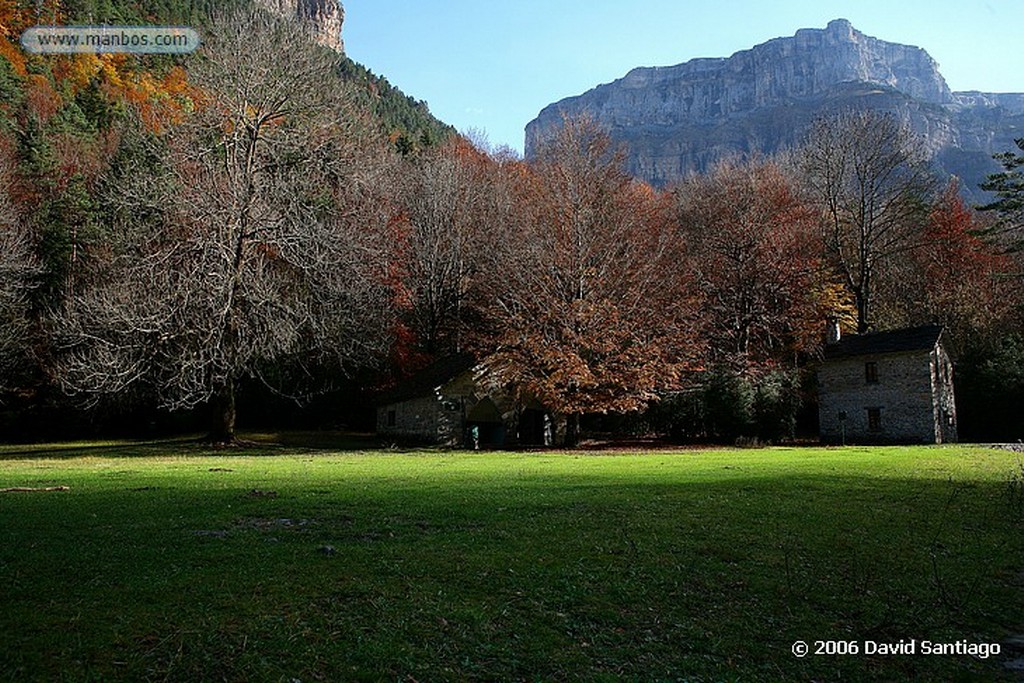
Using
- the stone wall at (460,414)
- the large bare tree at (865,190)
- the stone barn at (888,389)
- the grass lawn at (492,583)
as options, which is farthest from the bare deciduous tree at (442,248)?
the grass lawn at (492,583)

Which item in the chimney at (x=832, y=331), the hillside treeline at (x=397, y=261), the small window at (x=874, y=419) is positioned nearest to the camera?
the hillside treeline at (x=397, y=261)

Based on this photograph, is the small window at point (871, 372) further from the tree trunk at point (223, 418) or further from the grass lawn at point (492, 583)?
the tree trunk at point (223, 418)

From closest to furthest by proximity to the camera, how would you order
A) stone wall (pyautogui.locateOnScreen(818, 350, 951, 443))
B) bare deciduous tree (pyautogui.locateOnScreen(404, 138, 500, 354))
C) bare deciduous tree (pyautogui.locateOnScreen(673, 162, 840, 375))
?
stone wall (pyautogui.locateOnScreen(818, 350, 951, 443)), bare deciduous tree (pyautogui.locateOnScreen(673, 162, 840, 375)), bare deciduous tree (pyautogui.locateOnScreen(404, 138, 500, 354))

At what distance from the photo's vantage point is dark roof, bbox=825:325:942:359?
41875 mm

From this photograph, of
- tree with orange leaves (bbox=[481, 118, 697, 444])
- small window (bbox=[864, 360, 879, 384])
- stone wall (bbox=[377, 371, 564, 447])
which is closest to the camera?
tree with orange leaves (bbox=[481, 118, 697, 444])

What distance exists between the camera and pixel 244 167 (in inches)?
1350

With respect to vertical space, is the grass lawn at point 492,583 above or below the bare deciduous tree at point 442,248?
below

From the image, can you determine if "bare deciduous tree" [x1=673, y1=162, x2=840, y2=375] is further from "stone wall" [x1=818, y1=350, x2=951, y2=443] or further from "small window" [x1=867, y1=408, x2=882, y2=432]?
"small window" [x1=867, y1=408, x2=882, y2=432]

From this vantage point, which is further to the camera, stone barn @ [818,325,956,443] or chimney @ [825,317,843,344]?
chimney @ [825,317,843,344]

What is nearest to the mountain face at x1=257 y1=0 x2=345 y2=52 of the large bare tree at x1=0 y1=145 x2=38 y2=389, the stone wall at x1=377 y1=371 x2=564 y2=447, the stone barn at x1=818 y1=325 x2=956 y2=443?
the large bare tree at x1=0 y1=145 x2=38 y2=389

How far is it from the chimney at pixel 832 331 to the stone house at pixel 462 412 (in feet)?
65.9

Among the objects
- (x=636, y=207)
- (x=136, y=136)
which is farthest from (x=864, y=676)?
(x=136, y=136)

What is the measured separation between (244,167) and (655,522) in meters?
28.6

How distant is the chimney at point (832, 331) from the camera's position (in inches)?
1923
